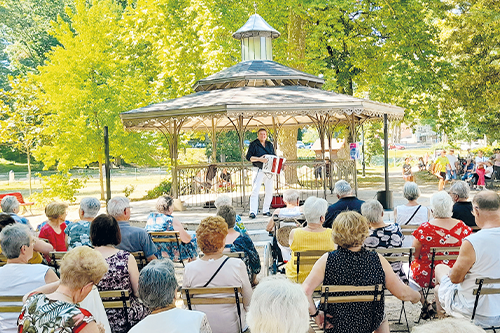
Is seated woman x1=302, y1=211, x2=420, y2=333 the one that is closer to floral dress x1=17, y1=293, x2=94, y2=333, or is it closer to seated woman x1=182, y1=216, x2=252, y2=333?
seated woman x1=182, y1=216, x2=252, y2=333

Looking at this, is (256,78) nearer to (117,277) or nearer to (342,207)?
(342,207)

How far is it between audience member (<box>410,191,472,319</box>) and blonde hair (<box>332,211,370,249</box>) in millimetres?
1695

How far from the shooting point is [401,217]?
23.0 feet

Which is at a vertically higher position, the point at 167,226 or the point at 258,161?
the point at 258,161

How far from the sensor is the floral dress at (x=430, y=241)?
17.7ft

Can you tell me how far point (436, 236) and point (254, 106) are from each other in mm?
6883

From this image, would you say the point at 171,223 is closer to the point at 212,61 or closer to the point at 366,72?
the point at 212,61

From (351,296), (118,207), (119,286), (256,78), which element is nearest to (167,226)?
(118,207)

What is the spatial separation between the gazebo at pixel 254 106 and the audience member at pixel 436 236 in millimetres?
6686


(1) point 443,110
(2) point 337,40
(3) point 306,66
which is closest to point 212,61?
(3) point 306,66

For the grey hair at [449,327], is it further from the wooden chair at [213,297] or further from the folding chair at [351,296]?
the wooden chair at [213,297]

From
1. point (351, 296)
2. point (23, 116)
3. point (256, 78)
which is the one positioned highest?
point (256, 78)

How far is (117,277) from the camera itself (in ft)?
14.6

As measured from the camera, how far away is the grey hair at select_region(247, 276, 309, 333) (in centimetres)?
257
